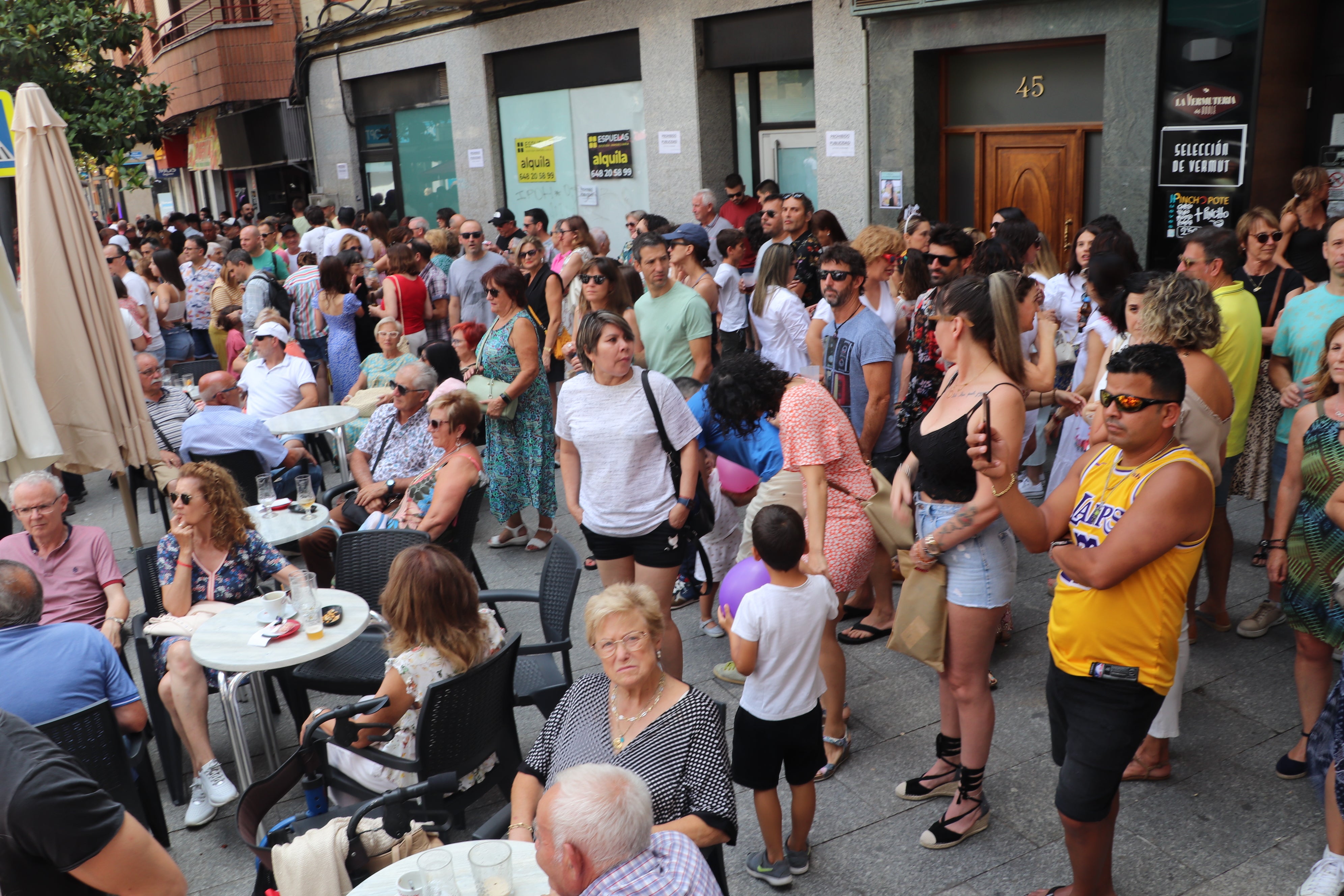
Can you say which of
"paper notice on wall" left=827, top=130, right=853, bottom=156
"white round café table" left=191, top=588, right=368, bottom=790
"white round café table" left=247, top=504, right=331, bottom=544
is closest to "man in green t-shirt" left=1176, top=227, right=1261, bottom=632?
"white round café table" left=191, top=588, right=368, bottom=790

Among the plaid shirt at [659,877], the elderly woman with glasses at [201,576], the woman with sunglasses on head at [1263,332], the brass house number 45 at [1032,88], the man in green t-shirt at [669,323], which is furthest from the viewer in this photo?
the brass house number 45 at [1032,88]

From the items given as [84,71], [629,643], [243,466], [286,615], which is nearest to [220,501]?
[286,615]

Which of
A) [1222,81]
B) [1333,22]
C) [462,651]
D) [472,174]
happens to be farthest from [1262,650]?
[472,174]

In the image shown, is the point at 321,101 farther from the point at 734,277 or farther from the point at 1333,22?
the point at 1333,22

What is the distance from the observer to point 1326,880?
3.27 m

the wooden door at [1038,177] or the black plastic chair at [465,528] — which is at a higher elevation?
the wooden door at [1038,177]

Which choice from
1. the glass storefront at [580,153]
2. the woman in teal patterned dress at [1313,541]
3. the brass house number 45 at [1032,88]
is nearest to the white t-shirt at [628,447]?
the woman in teal patterned dress at [1313,541]

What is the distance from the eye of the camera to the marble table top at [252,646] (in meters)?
4.18

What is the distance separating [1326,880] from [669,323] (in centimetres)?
453

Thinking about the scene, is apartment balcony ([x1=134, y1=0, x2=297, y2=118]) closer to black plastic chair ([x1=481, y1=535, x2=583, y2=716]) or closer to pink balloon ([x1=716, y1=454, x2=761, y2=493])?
pink balloon ([x1=716, y1=454, x2=761, y2=493])

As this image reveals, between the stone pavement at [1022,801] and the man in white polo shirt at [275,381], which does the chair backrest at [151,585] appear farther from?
the man in white polo shirt at [275,381]

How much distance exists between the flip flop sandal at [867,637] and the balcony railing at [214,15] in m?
20.2

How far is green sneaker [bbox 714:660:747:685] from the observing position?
506cm

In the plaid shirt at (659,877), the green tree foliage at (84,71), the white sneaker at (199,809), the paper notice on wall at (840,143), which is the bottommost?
the white sneaker at (199,809)
